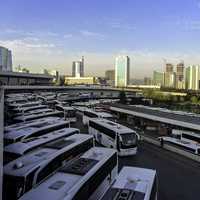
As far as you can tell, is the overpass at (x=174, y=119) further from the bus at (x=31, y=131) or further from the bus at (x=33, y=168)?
the bus at (x=33, y=168)

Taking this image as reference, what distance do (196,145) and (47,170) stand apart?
10.9 m

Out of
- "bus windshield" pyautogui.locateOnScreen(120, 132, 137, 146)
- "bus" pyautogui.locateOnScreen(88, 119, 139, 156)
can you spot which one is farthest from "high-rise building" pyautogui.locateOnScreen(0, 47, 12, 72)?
"bus windshield" pyautogui.locateOnScreen(120, 132, 137, 146)

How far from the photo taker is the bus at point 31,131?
518 inches

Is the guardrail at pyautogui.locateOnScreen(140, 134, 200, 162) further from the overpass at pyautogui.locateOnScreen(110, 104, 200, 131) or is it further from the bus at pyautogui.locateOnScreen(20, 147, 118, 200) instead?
the bus at pyautogui.locateOnScreen(20, 147, 118, 200)

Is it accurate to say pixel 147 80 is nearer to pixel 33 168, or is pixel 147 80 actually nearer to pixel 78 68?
pixel 78 68

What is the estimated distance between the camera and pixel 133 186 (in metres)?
6.83

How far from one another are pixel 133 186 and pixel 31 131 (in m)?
8.47

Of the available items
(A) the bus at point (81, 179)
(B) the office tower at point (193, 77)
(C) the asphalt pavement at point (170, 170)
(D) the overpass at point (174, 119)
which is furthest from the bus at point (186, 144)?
(B) the office tower at point (193, 77)

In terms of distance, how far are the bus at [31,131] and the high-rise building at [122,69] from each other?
133630mm

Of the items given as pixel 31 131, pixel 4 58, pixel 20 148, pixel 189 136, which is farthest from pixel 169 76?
pixel 20 148

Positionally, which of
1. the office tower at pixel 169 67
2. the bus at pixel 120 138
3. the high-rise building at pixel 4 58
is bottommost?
the bus at pixel 120 138

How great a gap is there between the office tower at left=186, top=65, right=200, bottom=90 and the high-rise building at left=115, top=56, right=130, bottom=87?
148ft

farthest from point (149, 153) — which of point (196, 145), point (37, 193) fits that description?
point (37, 193)

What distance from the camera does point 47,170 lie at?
878 centimetres
